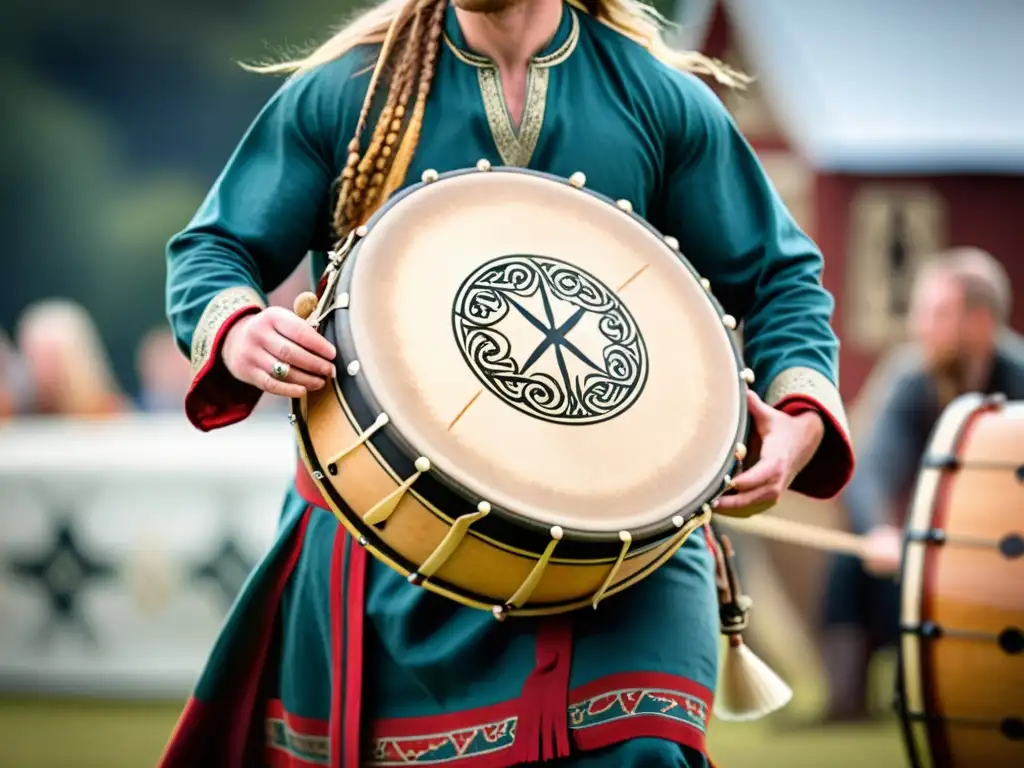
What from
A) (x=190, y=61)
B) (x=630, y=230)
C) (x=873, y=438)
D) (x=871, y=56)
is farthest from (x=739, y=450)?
(x=190, y=61)

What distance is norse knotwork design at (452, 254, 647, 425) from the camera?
1848 millimetres

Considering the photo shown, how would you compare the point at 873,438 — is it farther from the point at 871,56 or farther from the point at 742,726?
the point at 871,56

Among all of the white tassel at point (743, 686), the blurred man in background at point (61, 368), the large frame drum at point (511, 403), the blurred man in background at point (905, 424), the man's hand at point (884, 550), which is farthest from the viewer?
the blurred man in background at point (61, 368)

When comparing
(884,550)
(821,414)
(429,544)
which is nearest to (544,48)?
(821,414)

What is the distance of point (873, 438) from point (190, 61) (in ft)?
48.5

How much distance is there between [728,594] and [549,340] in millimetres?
715

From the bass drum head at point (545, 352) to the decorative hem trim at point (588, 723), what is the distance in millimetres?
333

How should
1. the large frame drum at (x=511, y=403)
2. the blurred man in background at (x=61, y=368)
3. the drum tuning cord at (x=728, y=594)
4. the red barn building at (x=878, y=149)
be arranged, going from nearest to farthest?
1. the large frame drum at (x=511, y=403)
2. the drum tuning cord at (x=728, y=594)
3. the blurred man in background at (x=61, y=368)
4. the red barn building at (x=878, y=149)

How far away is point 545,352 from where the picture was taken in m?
1.88

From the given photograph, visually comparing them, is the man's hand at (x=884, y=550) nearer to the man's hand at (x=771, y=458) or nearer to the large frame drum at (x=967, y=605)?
the large frame drum at (x=967, y=605)

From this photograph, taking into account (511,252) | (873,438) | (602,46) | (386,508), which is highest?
(602,46)

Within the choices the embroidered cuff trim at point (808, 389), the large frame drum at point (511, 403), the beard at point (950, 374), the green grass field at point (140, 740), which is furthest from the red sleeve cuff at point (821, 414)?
the beard at point (950, 374)

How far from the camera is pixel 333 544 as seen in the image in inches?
87.0

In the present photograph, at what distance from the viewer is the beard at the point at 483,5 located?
2129 millimetres
